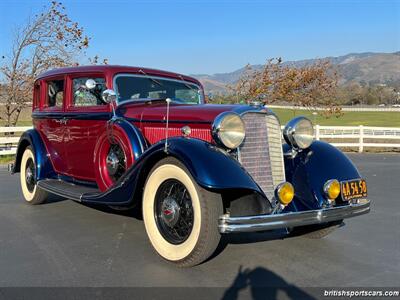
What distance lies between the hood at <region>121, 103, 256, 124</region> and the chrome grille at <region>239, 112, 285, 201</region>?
175 mm

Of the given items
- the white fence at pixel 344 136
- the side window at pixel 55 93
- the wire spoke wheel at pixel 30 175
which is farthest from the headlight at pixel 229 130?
the white fence at pixel 344 136

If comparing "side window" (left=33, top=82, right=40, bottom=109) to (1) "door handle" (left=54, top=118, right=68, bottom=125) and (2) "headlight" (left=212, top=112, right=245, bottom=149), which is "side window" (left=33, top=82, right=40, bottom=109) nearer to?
(1) "door handle" (left=54, top=118, right=68, bottom=125)

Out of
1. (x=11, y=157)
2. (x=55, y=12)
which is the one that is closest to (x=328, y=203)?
(x=11, y=157)

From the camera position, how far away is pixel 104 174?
5102 mm

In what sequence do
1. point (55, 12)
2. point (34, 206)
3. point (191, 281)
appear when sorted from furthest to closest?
1. point (55, 12)
2. point (34, 206)
3. point (191, 281)

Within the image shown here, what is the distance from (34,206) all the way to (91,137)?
6.18 ft

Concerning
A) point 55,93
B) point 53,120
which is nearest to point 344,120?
point 55,93

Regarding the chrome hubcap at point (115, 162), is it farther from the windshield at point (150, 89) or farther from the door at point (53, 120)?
the door at point (53, 120)

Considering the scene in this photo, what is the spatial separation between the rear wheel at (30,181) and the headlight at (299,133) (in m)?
3.80

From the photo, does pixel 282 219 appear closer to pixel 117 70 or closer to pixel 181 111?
pixel 181 111

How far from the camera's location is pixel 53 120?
6117 mm

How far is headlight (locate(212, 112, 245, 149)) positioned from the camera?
3775mm

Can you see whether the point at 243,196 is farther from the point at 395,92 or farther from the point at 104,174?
the point at 395,92

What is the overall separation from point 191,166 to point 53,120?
3.28 meters
